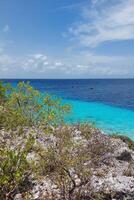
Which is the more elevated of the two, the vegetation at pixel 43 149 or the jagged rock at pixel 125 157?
the vegetation at pixel 43 149

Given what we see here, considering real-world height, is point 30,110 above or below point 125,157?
above

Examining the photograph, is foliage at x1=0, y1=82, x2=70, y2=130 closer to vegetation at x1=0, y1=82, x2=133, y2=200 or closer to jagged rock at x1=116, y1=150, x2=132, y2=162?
vegetation at x1=0, y1=82, x2=133, y2=200

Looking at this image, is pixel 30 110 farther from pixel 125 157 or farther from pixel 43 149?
pixel 43 149

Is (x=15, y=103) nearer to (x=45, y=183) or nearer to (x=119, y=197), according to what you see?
(x=45, y=183)

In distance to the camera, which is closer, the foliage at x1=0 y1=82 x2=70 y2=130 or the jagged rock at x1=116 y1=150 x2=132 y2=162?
the jagged rock at x1=116 y1=150 x2=132 y2=162

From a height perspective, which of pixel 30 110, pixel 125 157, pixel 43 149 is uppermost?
pixel 30 110

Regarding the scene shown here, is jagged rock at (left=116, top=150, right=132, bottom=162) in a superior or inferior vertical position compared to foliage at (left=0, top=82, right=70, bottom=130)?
inferior

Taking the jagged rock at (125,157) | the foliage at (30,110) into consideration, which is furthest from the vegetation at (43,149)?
the jagged rock at (125,157)

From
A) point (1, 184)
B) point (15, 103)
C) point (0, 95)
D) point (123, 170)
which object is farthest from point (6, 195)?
point (0, 95)

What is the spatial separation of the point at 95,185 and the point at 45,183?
1.50 m

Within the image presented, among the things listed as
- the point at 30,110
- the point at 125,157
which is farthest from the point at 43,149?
the point at 30,110

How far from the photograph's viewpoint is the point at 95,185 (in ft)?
29.9

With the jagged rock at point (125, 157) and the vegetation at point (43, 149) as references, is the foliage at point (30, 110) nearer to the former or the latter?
the vegetation at point (43, 149)

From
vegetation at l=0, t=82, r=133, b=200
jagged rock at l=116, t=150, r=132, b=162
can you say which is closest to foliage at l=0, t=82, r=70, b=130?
vegetation at l=0, t=82, r=133, b=200
